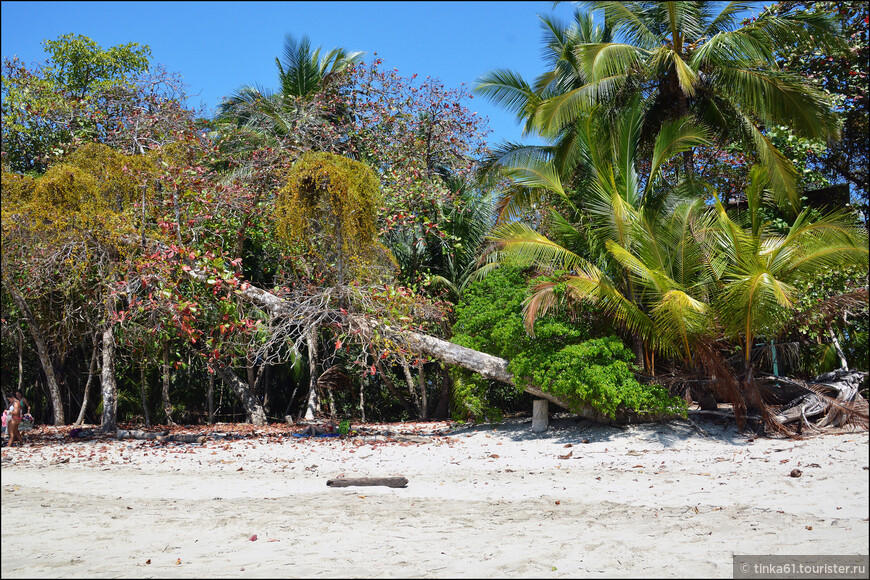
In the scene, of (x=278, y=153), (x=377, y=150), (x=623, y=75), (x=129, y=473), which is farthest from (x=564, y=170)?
(x=129, y=473)

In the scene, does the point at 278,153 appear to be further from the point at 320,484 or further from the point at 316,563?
the point at 316,563

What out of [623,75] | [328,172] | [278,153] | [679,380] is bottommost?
[679,380]

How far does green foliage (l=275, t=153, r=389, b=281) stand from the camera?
1132 centimetres

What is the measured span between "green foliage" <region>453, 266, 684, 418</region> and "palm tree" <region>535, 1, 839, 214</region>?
3415mm

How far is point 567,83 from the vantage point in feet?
48.5

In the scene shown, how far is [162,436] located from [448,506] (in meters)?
7.83

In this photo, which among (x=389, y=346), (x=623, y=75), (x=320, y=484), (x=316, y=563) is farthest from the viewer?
(x=623, y=75)

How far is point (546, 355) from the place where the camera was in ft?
37.8

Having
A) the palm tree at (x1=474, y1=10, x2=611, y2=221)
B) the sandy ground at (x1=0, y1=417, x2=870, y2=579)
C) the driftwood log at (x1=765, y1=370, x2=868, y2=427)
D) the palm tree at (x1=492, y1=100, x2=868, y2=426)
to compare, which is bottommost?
the sandy ground at (x1=0, y1=417, x2=870, y2=579)

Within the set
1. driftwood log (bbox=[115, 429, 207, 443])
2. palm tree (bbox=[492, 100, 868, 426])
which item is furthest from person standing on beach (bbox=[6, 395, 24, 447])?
palm tree (bbox=[492, 100, 868, 426])

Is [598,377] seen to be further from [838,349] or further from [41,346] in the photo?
[41,346]

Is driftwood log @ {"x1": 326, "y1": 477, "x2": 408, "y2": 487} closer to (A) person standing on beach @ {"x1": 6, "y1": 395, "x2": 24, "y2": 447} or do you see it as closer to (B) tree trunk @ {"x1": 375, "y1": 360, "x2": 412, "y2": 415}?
(A) person standing on beach @ {"x1": 6, "y1": 395, "x2": 24, "y2": 447}

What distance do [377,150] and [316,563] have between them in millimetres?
11694

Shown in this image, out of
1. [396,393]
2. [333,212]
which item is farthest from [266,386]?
[333,212]
